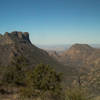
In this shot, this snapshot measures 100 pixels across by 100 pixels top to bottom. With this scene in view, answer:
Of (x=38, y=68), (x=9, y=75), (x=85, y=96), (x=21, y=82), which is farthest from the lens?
(x=9, y=75)

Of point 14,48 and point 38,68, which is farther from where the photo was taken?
point 14,48

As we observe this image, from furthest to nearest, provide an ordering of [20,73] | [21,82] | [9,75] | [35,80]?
[20,73]
[9,75]
[21,82]
[35,80]

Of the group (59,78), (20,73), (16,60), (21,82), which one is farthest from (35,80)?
(16,60)

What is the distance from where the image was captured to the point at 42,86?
16312 millimetres

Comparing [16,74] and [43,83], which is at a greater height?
[16,74]

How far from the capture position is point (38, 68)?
63.5 ft

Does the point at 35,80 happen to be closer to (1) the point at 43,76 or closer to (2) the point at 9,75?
(1) the point at 43,76

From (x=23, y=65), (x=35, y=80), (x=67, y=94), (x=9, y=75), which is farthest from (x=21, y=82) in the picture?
(x=67, y=94)

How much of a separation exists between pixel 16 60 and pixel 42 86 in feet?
58.4

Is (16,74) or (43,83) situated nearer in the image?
(43,83)

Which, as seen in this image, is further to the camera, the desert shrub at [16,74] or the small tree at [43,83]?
the desert shrub at [16,74]

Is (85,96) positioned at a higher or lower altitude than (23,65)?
lower

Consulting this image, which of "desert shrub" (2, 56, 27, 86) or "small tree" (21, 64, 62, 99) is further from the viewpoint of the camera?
"desert shrub" (2, 56, 27, 86)

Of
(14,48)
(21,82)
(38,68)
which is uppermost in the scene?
(14,48)
